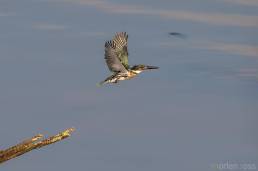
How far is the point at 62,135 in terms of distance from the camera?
21.0ft

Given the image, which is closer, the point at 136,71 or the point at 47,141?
the point at 47,141

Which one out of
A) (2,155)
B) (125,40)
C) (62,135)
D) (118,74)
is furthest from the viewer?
(125,40)

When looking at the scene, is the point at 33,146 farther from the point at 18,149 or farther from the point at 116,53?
the point at 116,53

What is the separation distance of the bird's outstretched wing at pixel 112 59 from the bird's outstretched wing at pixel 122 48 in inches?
3.7

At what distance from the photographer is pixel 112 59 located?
14484mm

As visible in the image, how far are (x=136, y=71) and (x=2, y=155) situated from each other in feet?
27.6

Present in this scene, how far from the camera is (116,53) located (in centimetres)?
1454

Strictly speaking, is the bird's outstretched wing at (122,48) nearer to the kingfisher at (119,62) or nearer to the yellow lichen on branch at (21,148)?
the kingfisher at (119,62)

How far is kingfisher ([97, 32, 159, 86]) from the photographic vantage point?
13.9 metres

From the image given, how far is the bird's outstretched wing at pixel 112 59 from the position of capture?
14.1 meters

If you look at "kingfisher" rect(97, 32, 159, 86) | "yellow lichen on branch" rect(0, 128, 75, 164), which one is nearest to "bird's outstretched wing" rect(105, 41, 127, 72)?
"kingfisher" rect(97, 32, 159, 86)

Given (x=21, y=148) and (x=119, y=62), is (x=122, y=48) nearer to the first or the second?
(x=119, y=62)

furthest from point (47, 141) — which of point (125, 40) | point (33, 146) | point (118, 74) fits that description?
point (125, 40)

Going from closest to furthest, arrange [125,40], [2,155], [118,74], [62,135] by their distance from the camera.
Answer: [2,155]
[62,135]
[118,74]
[125,40]
